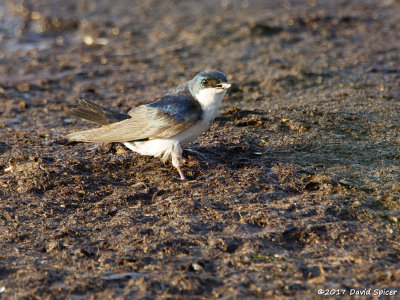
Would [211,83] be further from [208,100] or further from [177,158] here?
[177,158]

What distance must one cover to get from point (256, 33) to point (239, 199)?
18.7 feet

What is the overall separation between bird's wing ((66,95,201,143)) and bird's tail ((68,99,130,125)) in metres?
0.13

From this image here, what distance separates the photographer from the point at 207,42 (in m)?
9.48

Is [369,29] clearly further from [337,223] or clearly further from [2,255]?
[2,255]

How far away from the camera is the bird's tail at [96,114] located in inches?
215

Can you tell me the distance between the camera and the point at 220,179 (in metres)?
4.77

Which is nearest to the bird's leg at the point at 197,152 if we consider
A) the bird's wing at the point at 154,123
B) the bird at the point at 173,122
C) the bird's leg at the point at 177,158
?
the bird at the point at 173,122

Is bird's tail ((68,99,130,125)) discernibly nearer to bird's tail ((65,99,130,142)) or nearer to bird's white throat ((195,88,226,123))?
bird's tail ((65,99,130,142))

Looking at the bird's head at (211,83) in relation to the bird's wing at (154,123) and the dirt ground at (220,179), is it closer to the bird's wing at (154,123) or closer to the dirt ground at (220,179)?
the bird's wing at (154,123)

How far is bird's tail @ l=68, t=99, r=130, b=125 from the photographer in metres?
5.45

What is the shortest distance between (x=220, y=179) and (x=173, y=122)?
25.1 inches

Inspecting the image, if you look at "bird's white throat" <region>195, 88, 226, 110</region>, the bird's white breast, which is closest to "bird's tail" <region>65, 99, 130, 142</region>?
the bird's white breast
